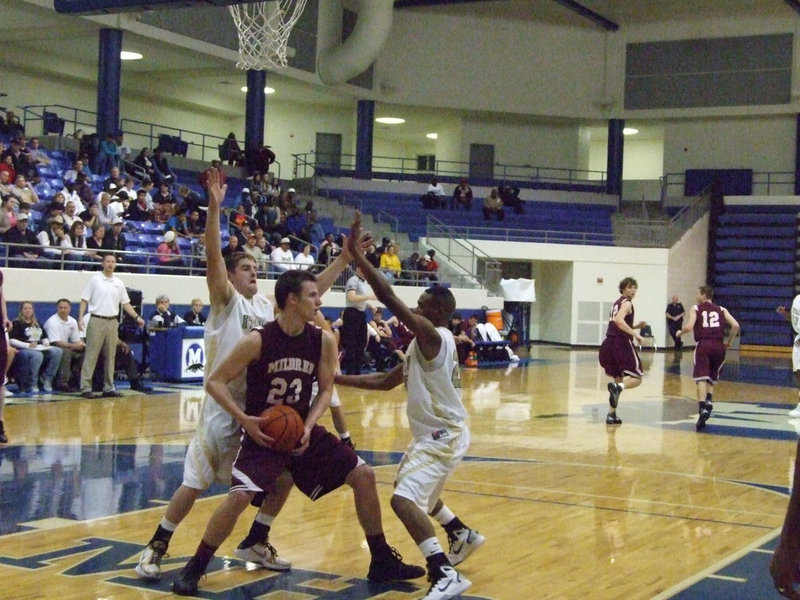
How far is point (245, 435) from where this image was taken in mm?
5969

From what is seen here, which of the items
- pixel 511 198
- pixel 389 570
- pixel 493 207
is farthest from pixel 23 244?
pixel 511 198

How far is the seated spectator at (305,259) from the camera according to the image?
22250 millimetres

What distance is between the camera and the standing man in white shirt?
14734mm

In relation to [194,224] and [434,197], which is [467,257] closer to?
[434,197]

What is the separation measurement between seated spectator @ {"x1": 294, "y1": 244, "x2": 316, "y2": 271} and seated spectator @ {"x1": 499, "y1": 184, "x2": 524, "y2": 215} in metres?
11.7

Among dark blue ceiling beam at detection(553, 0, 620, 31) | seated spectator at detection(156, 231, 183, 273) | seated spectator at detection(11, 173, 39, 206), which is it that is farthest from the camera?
dark blue ceiling beam at detection(553, 0, 620, 31)

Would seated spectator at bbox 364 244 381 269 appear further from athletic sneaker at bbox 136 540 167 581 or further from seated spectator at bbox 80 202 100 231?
athletic sneaker at bbox 136 540 167 581

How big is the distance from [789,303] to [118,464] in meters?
27.9

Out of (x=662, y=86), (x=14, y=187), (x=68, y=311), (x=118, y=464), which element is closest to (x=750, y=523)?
(x=118, y=464)

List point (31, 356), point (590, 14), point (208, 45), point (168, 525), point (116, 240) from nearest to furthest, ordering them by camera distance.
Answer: point (168, 525)
point (31, 356)
point (116, 240)
point (208, 45)
point (590, 14)

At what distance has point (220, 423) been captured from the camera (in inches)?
243

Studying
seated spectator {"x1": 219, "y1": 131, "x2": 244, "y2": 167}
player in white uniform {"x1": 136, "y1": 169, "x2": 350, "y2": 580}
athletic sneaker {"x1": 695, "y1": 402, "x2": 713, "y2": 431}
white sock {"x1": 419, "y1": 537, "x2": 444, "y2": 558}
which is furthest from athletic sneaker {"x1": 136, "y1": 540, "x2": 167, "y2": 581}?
seated spectator {"x1": 219, "y1": 131, "x2": 244, "y2": 167}

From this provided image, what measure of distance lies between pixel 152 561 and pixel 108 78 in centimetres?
2035

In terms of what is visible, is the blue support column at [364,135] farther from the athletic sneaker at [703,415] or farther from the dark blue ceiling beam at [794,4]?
the athletic sneaker at [703,415]
